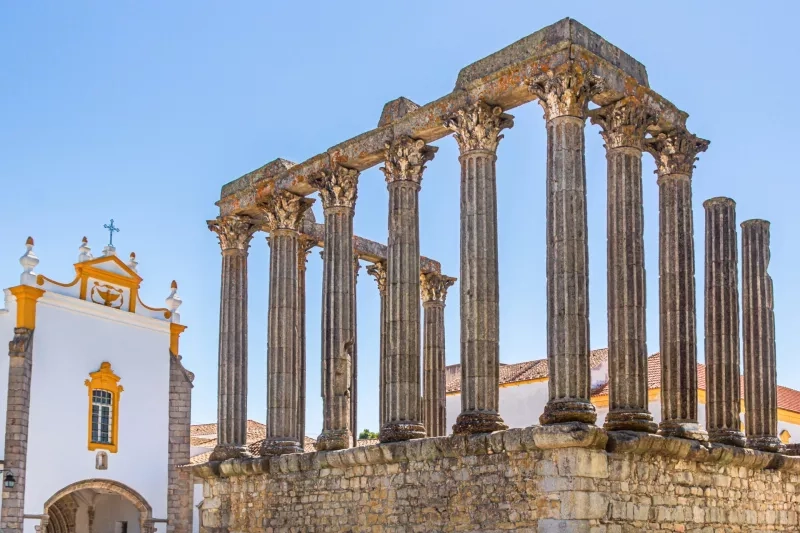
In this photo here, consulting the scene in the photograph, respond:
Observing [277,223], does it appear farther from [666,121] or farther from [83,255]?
[83,255]

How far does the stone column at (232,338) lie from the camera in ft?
71.5

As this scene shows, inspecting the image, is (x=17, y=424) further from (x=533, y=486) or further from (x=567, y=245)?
(x=567, y=245)

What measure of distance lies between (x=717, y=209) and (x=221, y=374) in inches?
375

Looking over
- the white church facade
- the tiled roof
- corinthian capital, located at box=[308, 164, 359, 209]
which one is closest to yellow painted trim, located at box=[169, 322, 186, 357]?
the white church facade

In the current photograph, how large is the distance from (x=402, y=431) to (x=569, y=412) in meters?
3.45

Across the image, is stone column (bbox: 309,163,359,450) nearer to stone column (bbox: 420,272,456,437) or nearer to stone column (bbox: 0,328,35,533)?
stone column (bbox: 420,272,456,437)

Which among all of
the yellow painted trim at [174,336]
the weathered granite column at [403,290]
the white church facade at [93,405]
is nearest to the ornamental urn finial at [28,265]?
the white church facade at [93,405]

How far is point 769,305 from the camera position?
2031cm

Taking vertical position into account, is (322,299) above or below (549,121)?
below

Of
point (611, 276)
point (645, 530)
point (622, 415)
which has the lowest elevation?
point (645, 530)

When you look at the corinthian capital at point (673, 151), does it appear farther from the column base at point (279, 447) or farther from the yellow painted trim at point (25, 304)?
the yellow painted trim at point (25, 304)

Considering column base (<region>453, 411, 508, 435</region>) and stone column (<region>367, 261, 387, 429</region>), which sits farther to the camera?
stone column (<region>367, 261, 387, 429</region>)

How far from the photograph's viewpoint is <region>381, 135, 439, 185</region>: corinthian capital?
744 inches

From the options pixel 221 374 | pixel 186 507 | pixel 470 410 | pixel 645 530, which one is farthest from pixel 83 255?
pixel 645 530
